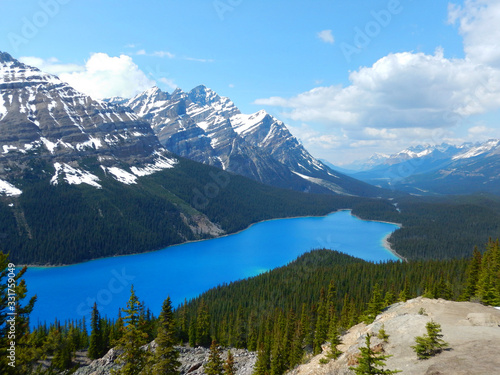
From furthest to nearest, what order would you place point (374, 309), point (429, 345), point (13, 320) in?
point (374, 309) < point (429, 345) < point (13, 320)

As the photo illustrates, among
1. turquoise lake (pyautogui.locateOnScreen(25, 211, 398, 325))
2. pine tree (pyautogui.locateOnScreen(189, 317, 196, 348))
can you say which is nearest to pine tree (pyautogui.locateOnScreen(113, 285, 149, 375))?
pine tree (pyautogui.locateOnScreen(189, 317, 196, 348))

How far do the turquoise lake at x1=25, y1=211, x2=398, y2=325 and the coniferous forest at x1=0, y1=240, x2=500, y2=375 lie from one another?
2240cm

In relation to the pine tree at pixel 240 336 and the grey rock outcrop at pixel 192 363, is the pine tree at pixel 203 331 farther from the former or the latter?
the pine tree at pixel 240 336

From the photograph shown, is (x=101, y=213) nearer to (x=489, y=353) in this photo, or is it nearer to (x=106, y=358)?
(x=106, y=358)

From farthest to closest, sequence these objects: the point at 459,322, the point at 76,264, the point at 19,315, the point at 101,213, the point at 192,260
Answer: the point at 101,213 < the point at 192,260 < the point at 76,264 < the point at 459,322 < the point at 19,315

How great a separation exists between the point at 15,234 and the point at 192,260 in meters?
84.3

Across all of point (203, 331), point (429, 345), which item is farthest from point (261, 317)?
point (429, 345)

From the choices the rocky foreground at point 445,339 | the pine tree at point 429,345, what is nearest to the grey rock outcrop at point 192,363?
the rocky foreground at point 445,339

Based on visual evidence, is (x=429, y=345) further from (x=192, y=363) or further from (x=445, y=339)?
(x=192, y=363)

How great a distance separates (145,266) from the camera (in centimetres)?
14700

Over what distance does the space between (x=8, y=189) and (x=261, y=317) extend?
177430 millimetres

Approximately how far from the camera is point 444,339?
26.5 meters

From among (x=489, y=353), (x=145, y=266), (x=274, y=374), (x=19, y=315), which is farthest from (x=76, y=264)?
(x=489, y=353)

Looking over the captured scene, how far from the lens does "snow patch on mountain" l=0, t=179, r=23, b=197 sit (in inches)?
6860
